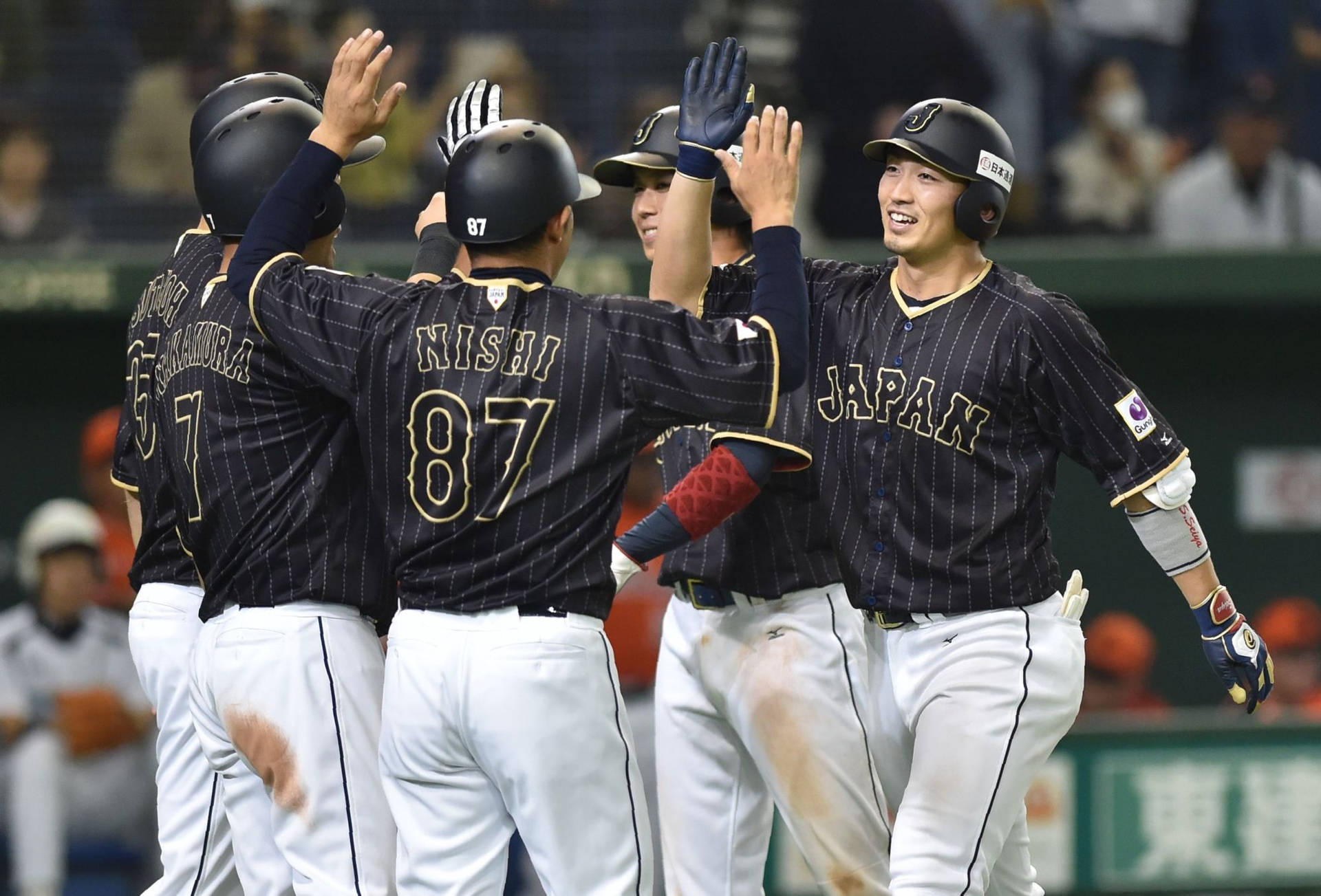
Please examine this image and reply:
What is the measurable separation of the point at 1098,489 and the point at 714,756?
15.8 ft

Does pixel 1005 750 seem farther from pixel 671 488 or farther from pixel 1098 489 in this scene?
pixel 1098 489

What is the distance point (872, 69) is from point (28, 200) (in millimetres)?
3800

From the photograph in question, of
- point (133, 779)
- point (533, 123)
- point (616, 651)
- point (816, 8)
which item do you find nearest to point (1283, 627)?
point (616, 651)

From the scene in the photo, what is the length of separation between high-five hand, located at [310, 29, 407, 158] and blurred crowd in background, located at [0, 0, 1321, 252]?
4666 millimetres

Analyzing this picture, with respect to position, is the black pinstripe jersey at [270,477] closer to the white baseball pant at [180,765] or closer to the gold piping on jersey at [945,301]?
the white baseball pant at [180,765]

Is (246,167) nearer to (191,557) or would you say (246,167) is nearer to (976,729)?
(191,557)

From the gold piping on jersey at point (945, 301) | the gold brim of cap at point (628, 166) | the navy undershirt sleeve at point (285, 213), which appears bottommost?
the gold piping on jersey at point (945, 301)

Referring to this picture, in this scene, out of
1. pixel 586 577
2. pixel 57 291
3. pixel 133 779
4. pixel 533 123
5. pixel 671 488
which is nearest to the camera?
pixel 586 577

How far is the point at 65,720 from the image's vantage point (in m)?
6.32

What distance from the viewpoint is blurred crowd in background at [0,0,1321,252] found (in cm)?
829

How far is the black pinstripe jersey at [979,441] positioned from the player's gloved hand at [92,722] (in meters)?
3.31

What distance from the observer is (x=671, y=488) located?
4137mm

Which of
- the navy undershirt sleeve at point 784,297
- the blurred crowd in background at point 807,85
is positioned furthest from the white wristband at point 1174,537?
the blurred crowd in background at point 807,85

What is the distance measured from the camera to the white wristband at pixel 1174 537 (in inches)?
152
